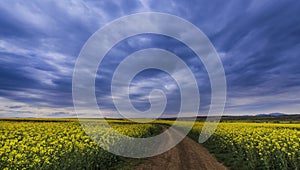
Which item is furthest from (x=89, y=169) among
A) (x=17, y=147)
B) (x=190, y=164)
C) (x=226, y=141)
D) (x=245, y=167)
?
(x=226, y=141)

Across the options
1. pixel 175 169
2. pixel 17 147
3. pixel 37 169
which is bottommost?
pixel 175 169

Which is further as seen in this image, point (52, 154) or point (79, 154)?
point (79, 154)

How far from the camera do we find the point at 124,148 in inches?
757

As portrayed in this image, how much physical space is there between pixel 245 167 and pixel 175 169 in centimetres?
437

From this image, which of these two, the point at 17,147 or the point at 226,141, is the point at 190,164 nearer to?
the point at 226,141

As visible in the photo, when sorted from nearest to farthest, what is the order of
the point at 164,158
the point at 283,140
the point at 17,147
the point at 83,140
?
1. the point at 17,147
2. the point at 83,140
3. the point at 283,140
4. the point at 164,158

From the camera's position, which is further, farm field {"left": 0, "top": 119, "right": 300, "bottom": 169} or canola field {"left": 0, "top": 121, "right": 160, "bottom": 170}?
farm field {"left": 0, "top": 119, "right": 300, "bottom": 169}

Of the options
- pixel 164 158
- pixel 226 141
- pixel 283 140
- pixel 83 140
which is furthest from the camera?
pixel 226 141

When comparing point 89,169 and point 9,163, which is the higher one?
point 9,163

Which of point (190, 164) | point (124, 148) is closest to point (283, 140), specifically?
point (190, 164)

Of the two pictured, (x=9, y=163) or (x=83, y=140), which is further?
(x=83, y=140)

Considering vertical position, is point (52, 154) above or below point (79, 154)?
above

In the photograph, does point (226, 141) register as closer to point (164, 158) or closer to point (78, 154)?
point (164, 158)

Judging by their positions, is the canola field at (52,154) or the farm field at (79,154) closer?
the canola field at (52,154)
